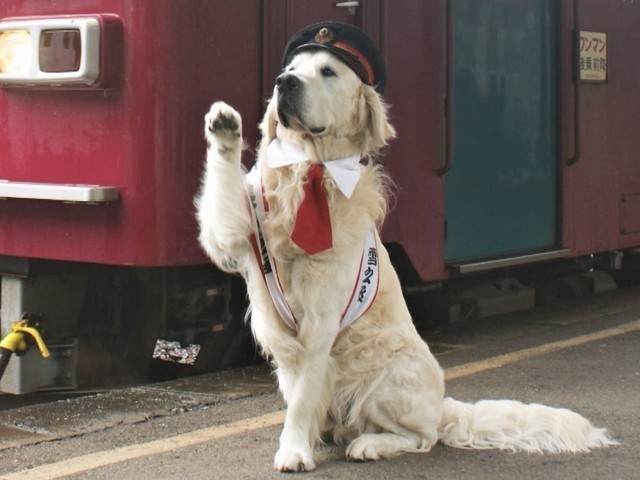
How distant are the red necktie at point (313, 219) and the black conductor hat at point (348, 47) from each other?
37 centimetres

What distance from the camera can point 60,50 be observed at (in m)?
5.15

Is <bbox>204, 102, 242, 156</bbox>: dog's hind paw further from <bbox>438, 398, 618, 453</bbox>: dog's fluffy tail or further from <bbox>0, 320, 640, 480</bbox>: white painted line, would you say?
<bbox>438, 398, 618, 453</bbox>: dog's fluffy tail

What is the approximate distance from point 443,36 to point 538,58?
45.4 inches

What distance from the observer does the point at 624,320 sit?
7441 mm

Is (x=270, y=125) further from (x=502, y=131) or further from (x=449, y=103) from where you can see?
(x=502, y=131)

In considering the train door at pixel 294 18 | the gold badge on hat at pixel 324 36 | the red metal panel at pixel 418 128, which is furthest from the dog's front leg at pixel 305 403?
the red metal panel at pixel 418 128

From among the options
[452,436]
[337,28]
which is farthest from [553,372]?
[337,28]

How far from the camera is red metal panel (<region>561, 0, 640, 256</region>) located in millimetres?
7383

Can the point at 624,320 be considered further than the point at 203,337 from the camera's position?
Yes

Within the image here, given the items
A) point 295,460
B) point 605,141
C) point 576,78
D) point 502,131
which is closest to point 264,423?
point 295,460

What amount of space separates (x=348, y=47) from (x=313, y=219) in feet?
1.99

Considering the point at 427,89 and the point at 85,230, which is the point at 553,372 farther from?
the point at 85,230

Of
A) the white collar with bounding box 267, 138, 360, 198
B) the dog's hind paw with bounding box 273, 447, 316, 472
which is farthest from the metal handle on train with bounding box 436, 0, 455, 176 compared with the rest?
the dog's hind paw with bounding box 273, 447, 316, 472

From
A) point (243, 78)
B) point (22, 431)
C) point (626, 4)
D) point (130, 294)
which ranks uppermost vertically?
point (626, 4)
